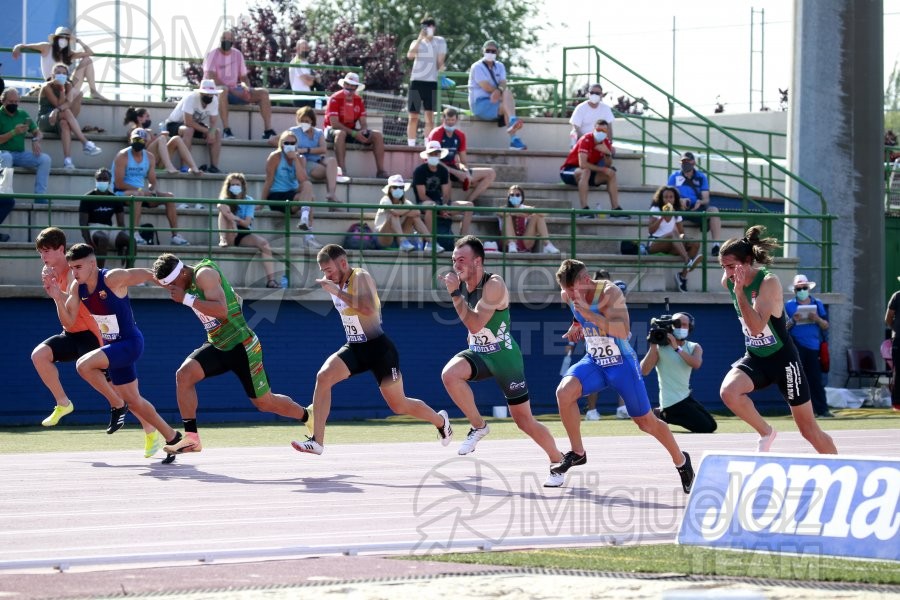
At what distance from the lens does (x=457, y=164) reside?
84.3 ft

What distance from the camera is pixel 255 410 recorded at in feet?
73.7

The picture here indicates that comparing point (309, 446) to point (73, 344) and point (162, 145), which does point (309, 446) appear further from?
point (162, 145)

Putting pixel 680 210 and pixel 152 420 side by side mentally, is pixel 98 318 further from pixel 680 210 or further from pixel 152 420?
pixel 680 210

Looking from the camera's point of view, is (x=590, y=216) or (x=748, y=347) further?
(x=590, y=216)

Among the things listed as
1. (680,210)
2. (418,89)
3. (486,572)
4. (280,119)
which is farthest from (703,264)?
(486,572)

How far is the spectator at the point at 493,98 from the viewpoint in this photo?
28406 mm

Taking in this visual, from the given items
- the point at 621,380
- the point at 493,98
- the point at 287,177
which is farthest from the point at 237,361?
the point at 493,98

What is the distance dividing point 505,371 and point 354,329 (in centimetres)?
169

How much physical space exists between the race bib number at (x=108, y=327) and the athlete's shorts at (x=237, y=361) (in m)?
0.92

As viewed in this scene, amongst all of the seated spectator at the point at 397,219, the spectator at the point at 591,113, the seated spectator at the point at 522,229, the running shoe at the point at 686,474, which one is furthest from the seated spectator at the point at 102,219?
the running shoe at the point at 686,474

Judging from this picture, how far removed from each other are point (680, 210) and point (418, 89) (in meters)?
5.69

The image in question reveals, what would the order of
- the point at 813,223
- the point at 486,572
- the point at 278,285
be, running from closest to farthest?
the point at 486,572 < the point at 278,285 < the point at 813,223

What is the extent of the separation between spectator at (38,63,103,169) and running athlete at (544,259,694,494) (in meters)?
14.3

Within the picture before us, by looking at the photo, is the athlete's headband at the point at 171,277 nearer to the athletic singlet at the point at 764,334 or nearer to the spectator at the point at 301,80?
the athletic singlet at the point at 764,334
